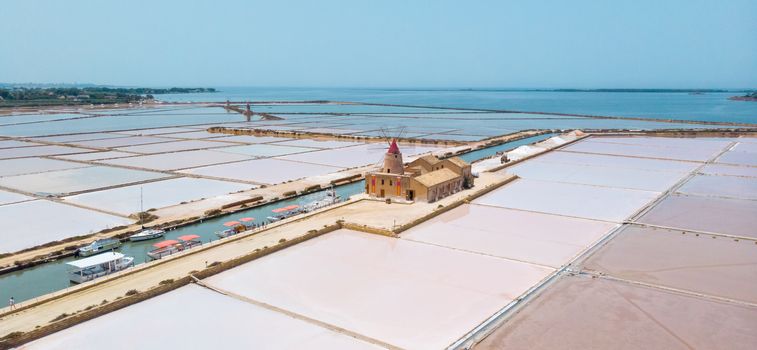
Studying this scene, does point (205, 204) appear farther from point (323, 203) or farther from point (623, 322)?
point (623, 322)

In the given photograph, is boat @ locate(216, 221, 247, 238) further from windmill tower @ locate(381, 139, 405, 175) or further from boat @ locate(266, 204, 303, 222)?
windmill tower @ locate(381, 139, 405, 175)

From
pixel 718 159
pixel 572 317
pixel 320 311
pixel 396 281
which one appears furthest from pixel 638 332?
pixel 718 159

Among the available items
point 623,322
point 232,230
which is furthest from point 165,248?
point 623,322

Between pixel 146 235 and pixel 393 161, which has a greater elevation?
pixel 393 161

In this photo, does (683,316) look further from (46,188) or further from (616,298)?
(46,188)

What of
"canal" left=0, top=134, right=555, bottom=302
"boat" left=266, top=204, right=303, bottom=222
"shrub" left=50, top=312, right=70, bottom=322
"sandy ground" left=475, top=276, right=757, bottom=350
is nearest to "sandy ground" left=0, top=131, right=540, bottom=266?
"canal" left=0, top=134, right=555, bottom=302

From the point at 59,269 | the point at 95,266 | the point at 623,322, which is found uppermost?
the point at 623,322

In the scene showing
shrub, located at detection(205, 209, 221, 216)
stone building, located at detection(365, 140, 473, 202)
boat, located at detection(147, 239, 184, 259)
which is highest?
stone building, located at detection(365, 140, 473, 202)

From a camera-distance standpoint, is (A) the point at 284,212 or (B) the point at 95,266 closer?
(B) the point at 95,266
